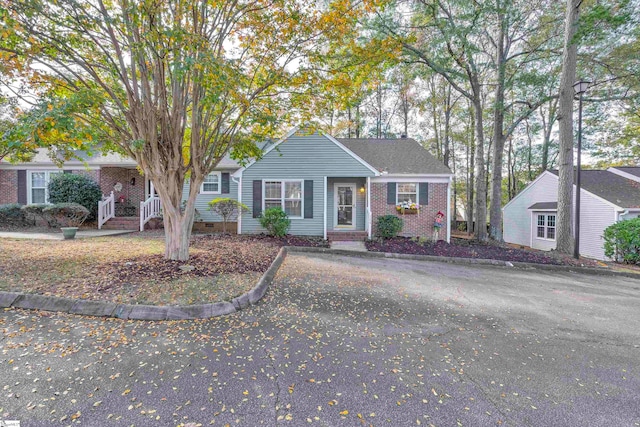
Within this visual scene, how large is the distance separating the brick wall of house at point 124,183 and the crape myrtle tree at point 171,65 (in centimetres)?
846

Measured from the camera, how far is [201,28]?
16.8 ft

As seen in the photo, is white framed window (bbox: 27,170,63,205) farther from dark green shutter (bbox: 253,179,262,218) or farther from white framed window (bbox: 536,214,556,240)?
white framed window (bbox: 536,214,556,240)

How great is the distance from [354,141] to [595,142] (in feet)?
59.8

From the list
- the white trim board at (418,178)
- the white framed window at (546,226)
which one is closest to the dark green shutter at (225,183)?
the white trim board at (418,178)

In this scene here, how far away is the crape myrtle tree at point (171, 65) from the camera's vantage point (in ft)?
14.1

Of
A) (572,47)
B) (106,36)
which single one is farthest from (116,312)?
(572,47)

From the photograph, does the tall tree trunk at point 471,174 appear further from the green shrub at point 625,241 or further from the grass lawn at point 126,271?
the grass lawn at point 126,271

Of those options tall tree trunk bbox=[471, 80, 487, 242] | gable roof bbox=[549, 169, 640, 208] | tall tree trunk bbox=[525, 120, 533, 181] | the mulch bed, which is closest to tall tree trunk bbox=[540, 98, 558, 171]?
tall tree trunk bbox=[525, 120, 533, 181]

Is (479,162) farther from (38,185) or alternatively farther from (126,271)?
(38,185)

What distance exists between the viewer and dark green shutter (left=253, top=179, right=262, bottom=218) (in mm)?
11070

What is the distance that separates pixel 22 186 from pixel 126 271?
498 inches

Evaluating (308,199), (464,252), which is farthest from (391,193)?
(464,252)

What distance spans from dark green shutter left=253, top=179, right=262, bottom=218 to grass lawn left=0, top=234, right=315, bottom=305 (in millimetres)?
3547

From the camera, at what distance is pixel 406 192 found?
37.8 ft
